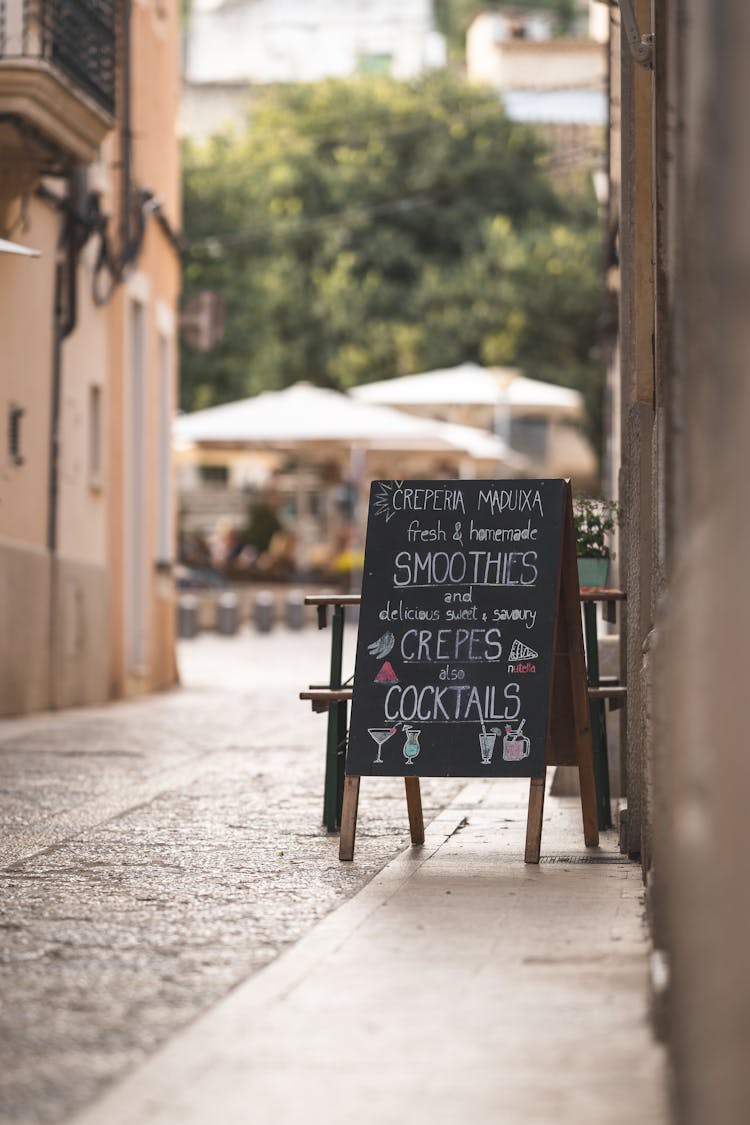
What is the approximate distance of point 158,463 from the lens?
21156 mm

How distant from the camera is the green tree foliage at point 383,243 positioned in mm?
48500

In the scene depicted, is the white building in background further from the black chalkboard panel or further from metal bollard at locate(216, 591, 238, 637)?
the black chalkboard panel

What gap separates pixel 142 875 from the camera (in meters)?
7.55

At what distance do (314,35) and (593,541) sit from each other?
67212mm

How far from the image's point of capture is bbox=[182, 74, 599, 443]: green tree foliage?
4850 cm

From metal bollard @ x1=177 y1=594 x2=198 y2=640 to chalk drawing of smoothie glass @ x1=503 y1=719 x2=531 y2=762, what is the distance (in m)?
23.2

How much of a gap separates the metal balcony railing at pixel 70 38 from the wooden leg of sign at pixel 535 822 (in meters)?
8.10

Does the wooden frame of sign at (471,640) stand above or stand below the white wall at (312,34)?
below

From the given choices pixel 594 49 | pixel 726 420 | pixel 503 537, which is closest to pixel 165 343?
pixel 503 537

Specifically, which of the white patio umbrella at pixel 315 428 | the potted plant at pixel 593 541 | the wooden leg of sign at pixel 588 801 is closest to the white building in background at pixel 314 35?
the white patio umbrella at pixel 315 428

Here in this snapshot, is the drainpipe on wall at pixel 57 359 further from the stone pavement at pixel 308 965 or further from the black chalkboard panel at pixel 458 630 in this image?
the black chalkboard panel at pixel 458 630

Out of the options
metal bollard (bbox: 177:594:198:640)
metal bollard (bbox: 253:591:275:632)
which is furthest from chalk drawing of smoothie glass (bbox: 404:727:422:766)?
metal bollard (bbox: 253:591:275:632)

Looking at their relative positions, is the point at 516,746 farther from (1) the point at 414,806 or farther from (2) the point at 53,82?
(2) the point at 53,82

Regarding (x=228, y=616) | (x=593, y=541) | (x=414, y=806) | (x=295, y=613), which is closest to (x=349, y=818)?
(x=414, y=806)
